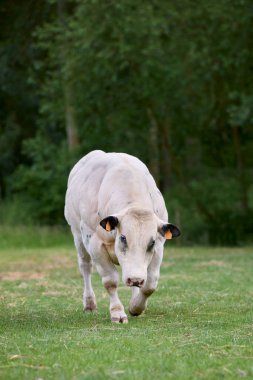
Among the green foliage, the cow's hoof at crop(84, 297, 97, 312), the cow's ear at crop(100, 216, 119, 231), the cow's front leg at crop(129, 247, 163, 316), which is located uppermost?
the cow's ear at crop(100, 216, 119, 231)

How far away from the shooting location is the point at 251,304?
13.2m

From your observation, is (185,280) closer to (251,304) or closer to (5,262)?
(251,304)


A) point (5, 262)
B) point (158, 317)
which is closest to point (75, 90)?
point (5, 262)

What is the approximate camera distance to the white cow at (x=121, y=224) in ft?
35.1

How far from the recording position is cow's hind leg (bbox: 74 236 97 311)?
12.9 m

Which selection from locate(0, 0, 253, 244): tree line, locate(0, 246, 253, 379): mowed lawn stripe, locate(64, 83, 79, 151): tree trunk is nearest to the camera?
locate(0, 246, 253, 379): mowed lawn stripe

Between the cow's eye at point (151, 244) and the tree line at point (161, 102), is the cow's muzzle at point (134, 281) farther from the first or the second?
the tree line at point (161, 102)

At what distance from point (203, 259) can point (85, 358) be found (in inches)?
627

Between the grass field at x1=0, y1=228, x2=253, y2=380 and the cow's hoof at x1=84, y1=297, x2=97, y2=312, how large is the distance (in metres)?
0.20

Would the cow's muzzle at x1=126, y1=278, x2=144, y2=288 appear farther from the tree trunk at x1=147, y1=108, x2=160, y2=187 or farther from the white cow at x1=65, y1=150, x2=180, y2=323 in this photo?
the tree trunk at x1=147, y1=108, x2=160, y2=187

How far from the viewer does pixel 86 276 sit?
522 inches

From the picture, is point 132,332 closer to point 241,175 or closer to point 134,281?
point 134,281

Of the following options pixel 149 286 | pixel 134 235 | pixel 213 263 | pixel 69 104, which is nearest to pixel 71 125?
pixel 69 104

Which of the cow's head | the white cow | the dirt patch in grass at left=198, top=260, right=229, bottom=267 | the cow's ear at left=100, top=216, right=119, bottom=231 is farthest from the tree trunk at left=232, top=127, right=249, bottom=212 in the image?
the cow's ear at left=100, top=216, right=119, bottom=231
